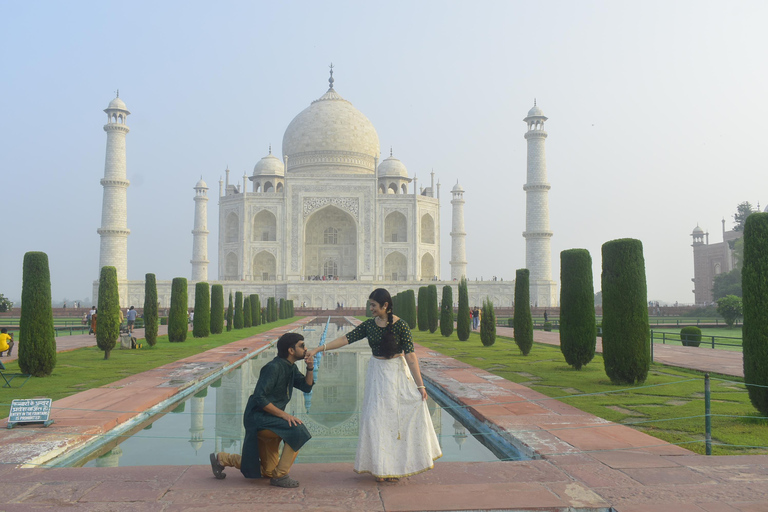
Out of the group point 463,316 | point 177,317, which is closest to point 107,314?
point 177,317

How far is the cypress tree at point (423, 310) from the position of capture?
16.1 metres

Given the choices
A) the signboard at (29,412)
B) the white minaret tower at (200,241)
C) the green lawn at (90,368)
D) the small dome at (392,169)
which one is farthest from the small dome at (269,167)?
the signboard at (29,412)

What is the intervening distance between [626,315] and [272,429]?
417cm

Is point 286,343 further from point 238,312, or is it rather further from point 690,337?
point 238,312

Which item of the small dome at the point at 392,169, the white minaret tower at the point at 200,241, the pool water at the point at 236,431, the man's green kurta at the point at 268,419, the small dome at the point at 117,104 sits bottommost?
the pool water at the point at 236,431

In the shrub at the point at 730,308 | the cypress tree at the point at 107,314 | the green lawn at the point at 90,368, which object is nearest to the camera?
the green lawn at the point at 90,368

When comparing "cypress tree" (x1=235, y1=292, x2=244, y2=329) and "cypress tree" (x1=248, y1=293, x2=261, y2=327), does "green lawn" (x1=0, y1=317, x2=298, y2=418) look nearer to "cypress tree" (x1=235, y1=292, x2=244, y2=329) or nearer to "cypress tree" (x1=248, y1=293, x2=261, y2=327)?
"cypress tree" (x1=235, y1=292, x2=244, y2=329)

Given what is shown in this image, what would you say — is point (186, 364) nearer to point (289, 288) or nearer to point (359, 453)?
point (359, 453)

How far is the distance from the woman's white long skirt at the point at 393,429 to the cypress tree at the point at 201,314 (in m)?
11.0

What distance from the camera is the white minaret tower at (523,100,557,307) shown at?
2734 cm

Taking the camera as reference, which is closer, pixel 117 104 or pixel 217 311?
pixel 217 311

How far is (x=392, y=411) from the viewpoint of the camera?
2.83m

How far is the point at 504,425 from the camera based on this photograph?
4.07 metres

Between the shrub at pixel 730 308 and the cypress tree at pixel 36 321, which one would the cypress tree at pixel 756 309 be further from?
the shrub at pixel 730 308
